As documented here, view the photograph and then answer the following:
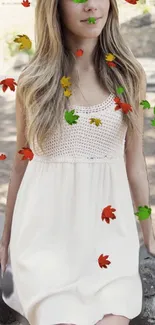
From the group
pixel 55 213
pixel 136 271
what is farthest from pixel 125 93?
pixel 136 271

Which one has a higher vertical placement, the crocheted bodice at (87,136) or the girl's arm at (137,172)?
the crocheted bodice at (87,136)

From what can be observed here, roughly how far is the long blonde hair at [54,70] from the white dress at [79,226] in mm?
41

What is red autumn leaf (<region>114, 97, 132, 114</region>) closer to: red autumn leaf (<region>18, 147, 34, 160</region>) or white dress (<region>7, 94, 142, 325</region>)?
white dress (<region>7, 94, 142, 325</region>)

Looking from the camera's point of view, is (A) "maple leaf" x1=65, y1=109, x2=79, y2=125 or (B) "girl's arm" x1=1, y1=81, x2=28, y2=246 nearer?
(A) "maple leaf" x1=65, y1=109, x2=79, y2=125

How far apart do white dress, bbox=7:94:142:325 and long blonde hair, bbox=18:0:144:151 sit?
4 centimetres

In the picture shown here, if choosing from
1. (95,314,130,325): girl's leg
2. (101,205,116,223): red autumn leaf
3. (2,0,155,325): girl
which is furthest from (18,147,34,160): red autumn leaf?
(95,314,130,325): girl's leg

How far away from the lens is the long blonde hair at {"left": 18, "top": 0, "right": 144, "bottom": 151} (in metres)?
1.65

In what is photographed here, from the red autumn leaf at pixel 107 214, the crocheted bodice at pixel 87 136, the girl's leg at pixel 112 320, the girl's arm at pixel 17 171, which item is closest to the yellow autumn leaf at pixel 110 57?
the crocheted bodice at pixel 87 136

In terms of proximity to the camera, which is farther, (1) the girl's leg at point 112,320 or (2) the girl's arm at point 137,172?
(2) the girl's arm at point 137,172

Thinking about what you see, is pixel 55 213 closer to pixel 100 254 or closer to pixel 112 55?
pixel 100 254

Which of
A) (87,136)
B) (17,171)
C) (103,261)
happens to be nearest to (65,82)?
(87,136)

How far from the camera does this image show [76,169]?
1700 millimetres

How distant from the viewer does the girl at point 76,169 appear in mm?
1649

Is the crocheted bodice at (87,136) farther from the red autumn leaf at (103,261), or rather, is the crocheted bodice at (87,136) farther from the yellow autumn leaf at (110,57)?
the red autumn leaf at (103,261)
